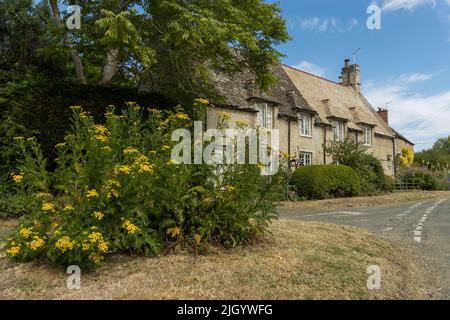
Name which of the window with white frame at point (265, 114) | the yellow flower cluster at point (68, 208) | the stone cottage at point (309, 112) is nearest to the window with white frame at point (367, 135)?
the stone cottage at point (309, 112)

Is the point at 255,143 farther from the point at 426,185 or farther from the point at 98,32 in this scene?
the point at 426,185

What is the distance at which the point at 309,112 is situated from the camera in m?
25.2

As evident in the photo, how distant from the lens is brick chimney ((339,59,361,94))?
3591cm

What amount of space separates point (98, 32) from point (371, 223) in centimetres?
969

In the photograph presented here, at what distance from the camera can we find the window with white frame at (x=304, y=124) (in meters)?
25.0

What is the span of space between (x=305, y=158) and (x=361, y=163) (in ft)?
11.2

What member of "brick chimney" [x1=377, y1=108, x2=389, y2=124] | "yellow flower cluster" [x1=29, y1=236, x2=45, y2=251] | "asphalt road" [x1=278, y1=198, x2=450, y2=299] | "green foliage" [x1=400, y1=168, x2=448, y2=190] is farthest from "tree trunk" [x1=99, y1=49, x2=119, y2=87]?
"brick chimney" [x1=377, y1=108, x2=389, y2=124]

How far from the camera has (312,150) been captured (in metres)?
25.8

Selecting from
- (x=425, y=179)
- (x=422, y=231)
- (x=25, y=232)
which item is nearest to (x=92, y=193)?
(x=25, y=232)

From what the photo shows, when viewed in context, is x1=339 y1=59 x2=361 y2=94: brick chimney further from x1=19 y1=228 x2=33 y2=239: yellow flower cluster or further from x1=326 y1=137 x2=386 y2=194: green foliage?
x1=19 y1=228 x2=33 y2=239: yellow flower cluster

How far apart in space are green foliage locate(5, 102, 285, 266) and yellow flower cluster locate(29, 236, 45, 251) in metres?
0.02

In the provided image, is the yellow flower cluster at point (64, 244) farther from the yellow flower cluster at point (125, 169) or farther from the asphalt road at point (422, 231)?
the asphalt road at point (422, 231)

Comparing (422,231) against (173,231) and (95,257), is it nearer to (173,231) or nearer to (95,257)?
(173,231)

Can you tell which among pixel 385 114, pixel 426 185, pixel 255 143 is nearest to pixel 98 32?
pixel 255 143
